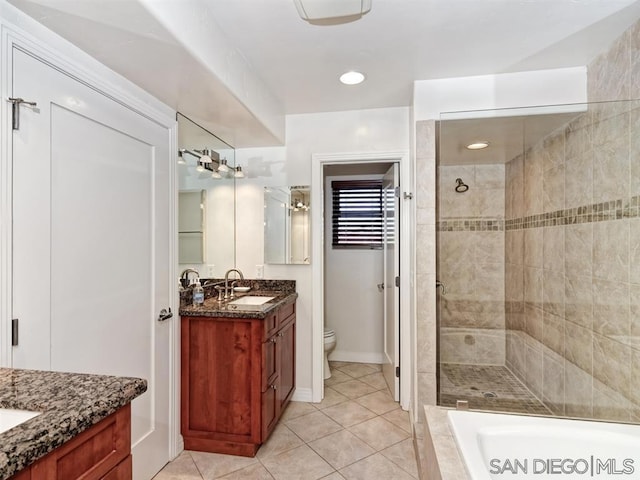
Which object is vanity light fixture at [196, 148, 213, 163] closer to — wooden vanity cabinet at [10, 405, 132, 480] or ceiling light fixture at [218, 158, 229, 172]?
ceiling light fixture at [218, 158, 229, 172]

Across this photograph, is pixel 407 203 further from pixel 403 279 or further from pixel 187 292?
pixel 187 292

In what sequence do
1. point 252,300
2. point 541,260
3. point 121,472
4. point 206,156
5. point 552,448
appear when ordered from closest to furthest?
point 121,472 < point 552,448 < point 541,260 < point 206,156 < point 252,300

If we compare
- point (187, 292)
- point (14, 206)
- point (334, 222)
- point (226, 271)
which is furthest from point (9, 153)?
point (334, 222)

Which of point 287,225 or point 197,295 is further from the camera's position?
point 287,225

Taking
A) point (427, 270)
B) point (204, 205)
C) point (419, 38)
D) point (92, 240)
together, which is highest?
point (419, 38)

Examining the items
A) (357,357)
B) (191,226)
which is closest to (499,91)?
(191,226)

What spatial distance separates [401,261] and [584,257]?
1.21 m

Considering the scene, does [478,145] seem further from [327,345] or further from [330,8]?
[327,345]

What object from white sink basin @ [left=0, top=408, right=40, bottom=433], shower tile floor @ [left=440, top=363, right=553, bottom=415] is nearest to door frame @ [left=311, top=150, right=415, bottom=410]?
shower tile floor @ [left=440, top=363, right=553, bottom=415]

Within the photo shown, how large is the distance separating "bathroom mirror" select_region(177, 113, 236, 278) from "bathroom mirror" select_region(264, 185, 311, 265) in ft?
1.04

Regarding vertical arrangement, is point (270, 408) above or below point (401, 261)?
below

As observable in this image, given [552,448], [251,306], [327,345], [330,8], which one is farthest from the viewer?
[327,345]

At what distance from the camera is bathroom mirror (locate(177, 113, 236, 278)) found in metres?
2.39

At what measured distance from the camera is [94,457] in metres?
0.86
